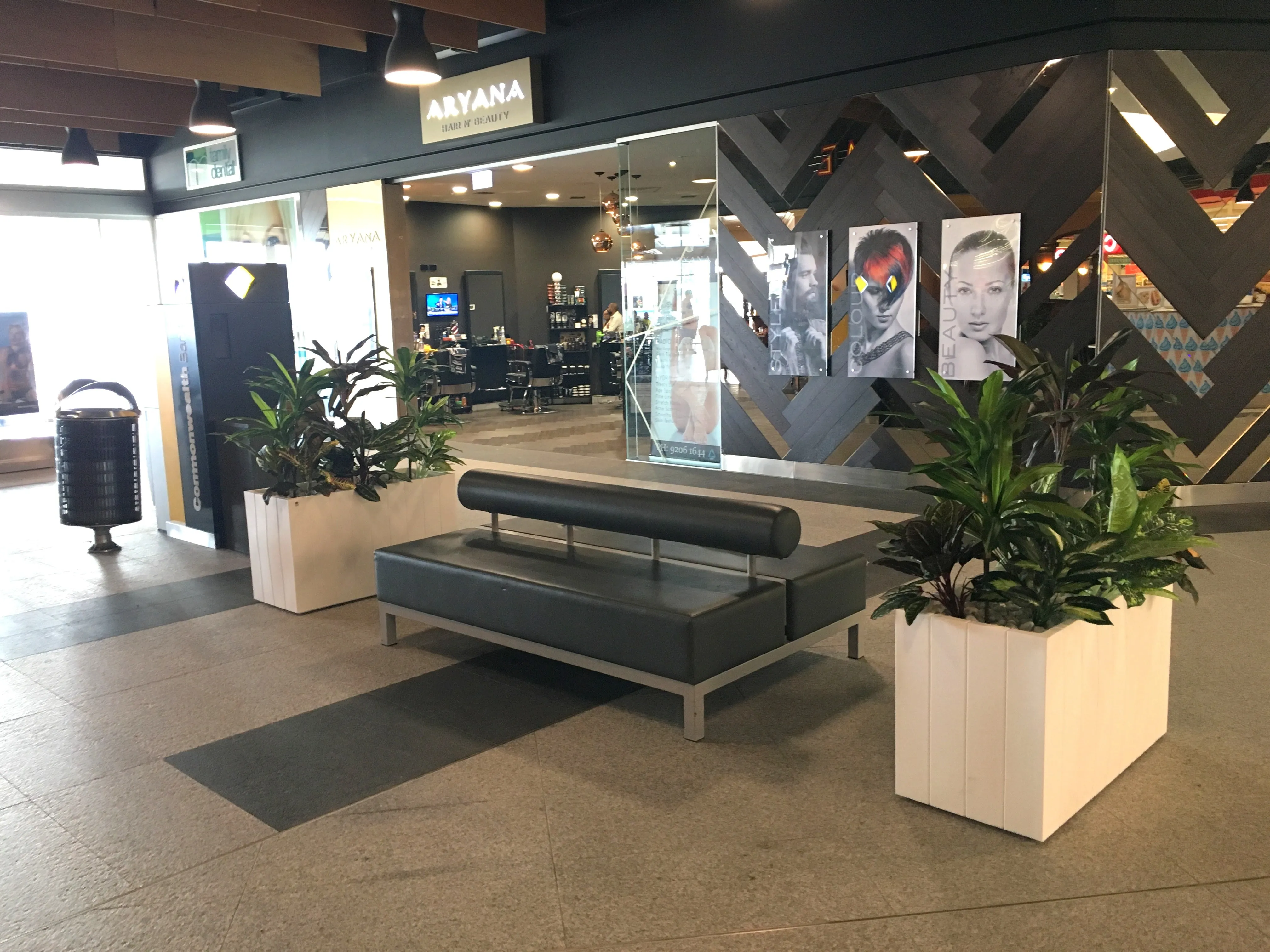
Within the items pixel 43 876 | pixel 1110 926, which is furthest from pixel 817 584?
pixel 43 876

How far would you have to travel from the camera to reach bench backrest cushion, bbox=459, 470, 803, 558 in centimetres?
336

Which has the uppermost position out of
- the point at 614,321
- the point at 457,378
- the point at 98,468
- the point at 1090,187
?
the point at 1090,187

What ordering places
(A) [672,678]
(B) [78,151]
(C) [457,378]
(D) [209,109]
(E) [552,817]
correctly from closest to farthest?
(E) [552,817] < (A) [672,678] < (D) [209,109] < (B) [78,151] < (C) [457,378]

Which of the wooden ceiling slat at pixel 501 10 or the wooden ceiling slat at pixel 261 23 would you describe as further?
the wooden ceiling slat at pixel 261 23

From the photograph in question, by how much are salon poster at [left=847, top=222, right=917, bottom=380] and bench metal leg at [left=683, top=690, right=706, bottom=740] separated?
450cm

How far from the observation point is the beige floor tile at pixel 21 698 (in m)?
3.90

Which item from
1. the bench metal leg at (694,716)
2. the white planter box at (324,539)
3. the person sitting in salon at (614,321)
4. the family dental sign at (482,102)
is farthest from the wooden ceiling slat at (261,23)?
the person sitting in salon at (614,321)

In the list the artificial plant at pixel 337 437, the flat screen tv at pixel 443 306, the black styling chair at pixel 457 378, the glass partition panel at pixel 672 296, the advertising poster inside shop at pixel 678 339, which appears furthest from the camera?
the flat screen tv at pixel 443 306

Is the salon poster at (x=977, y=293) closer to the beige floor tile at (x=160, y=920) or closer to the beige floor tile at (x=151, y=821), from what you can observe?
the beige floor tile at (x=151, y=821)

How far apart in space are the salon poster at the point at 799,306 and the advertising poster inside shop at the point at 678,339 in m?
0.66

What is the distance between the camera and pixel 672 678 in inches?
129

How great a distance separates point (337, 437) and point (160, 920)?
9.98 feet

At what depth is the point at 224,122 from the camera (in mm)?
8391

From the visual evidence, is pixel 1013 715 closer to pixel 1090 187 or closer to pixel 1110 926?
pixel 1110 926
